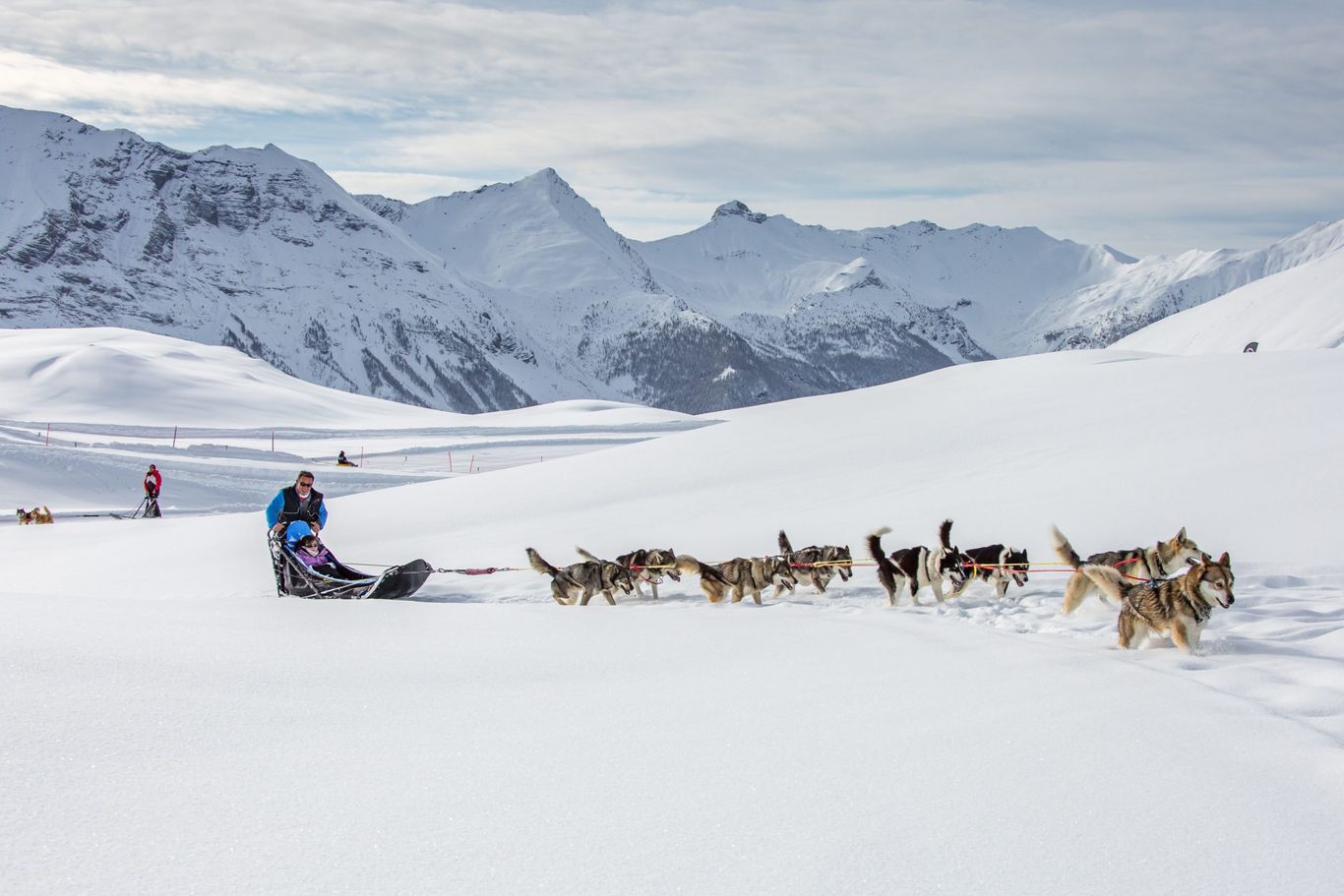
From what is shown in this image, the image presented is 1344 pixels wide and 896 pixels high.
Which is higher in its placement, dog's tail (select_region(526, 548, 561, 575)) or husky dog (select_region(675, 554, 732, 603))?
dog's tail (select_region(526, 548, 561, 575))

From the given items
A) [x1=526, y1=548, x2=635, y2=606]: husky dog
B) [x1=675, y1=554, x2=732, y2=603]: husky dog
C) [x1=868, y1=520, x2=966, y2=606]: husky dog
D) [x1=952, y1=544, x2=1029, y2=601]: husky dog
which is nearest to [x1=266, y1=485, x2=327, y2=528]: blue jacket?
[x1=526, y1=548, x2=635, y2=606]: husky dog

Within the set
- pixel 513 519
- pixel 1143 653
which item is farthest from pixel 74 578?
pixel 1143 653

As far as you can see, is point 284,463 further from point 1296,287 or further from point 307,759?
point 1296,287

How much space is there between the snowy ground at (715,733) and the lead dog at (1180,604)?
0.15 m

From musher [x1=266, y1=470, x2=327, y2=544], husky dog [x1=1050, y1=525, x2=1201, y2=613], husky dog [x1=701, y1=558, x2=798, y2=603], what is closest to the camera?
husky dog [x1=1050, y1=525, x2=1201, y2=613]

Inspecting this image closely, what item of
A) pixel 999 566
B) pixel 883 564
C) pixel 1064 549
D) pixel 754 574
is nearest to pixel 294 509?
pixel 754 574

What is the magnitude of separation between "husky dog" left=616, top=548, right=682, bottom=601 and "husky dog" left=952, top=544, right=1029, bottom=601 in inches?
107

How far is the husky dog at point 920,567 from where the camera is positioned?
27.3 feet

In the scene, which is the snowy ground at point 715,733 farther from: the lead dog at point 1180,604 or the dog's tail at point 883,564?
the dog's tail at point 883,564

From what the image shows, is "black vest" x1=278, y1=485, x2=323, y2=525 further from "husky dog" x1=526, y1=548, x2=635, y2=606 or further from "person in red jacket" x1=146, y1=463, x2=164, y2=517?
"person in red jacket" x1=146, y1=463, x2=164, y2=517

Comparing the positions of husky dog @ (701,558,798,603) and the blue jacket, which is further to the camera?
the blue jacket

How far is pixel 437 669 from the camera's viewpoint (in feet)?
17.8

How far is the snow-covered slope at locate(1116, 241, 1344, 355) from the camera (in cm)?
6738

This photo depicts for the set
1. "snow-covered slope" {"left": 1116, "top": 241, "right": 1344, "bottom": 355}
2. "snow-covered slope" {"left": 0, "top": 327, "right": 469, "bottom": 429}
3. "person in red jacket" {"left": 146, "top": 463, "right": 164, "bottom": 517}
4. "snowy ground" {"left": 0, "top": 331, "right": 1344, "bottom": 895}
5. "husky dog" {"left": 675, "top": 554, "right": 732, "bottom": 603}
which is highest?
"snow-covered slope" {"left": 1116, "top": 241, "right": 1344, "bottom": 355}
